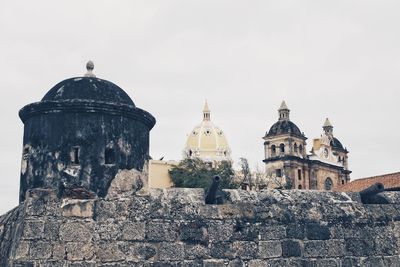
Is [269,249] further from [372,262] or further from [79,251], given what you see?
[79,251]

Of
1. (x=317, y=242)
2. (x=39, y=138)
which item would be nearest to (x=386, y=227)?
(x=317, y=242)

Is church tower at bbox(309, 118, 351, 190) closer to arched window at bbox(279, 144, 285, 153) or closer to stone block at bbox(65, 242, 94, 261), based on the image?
arched window at bbox(279, 144, 285, 153)

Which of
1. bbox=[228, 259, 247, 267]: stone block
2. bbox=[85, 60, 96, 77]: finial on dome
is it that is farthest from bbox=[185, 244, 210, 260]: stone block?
bbox=[85, 60, 96, 77]: finial on dome

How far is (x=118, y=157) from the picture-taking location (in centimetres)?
838

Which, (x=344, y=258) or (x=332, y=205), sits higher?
(x=332, y=205)

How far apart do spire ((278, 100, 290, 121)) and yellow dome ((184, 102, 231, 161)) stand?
1011 cm

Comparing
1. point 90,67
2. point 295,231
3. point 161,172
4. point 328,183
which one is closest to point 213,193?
point 295,231

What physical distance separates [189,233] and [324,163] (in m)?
57.1

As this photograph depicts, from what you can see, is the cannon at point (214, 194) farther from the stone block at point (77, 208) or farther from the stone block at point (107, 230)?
the stone block at point (77, 208)

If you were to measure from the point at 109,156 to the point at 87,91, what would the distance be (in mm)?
1299

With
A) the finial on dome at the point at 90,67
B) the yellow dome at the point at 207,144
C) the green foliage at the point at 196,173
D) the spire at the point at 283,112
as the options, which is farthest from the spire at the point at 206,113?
the finial on dome at the point at 90,67

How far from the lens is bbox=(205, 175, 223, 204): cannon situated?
5.08m

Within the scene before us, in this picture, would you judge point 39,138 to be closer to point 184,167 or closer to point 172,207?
point 172,207

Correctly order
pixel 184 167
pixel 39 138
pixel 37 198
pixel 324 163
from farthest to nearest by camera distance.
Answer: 1. pixel 324 163
2. pixel 184 167
3. pixel 39 138
4. pixel 37 198
